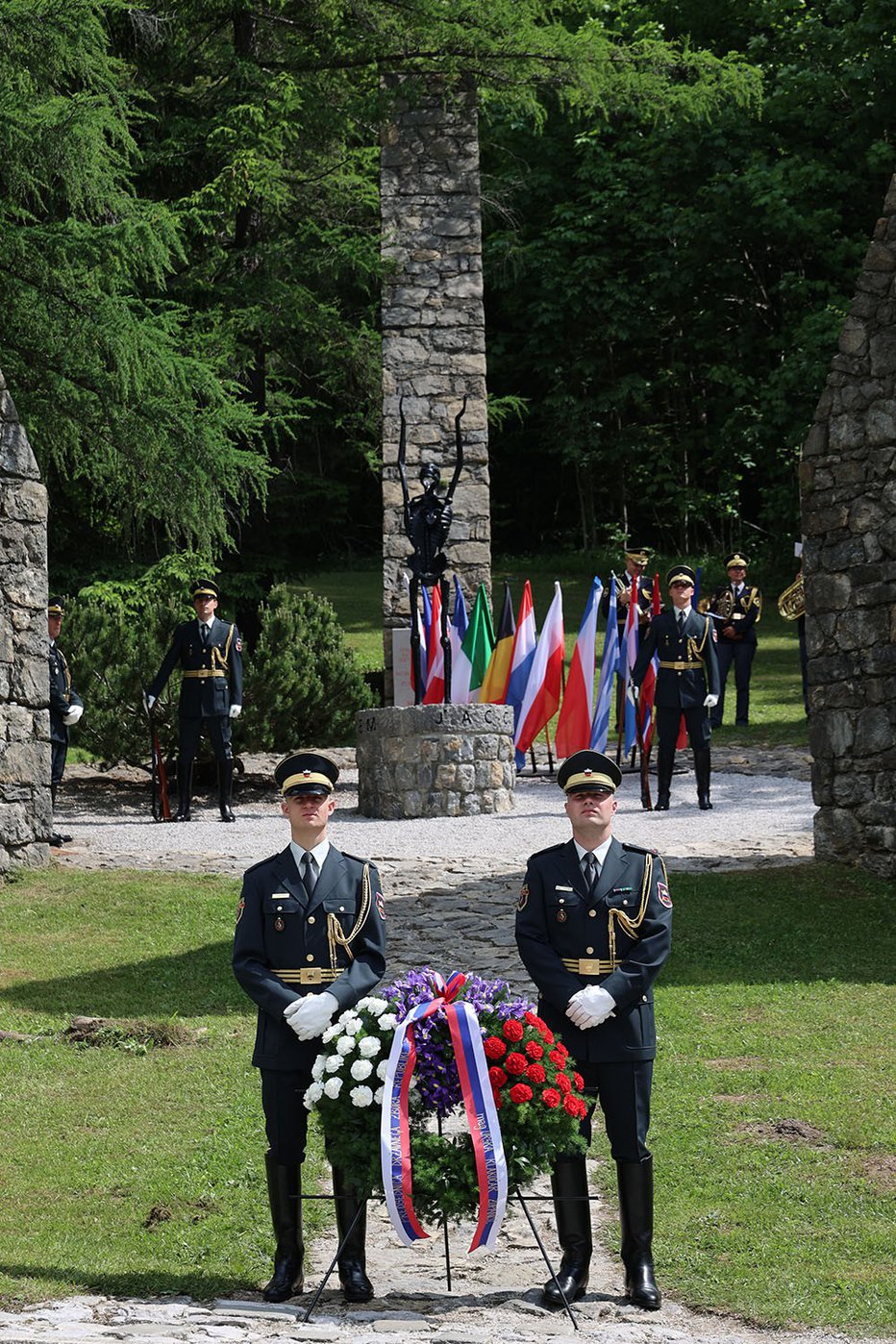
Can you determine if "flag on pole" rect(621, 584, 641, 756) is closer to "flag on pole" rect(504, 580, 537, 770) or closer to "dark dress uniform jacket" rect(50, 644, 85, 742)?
"flag on pole" rect(504, 580, 537, 770)

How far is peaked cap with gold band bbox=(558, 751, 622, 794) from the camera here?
18.1 feet

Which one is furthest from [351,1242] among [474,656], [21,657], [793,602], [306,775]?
[793,602]

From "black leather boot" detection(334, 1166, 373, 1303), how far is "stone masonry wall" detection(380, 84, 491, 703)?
13.5 meters

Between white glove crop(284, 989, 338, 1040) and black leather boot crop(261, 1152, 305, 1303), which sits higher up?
white glove crop(284, 989, 338, 1040)

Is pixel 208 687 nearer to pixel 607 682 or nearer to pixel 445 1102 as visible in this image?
pixel 607 682

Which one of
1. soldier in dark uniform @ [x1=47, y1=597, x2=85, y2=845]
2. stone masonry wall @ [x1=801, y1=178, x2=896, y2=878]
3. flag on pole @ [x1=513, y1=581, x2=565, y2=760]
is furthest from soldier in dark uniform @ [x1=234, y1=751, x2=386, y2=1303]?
flag on pole @ [x1=513, y1=581, x2=565, y2=760]

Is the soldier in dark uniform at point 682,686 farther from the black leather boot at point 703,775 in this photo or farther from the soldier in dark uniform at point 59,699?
the soldier in dark uniform at point 59,699

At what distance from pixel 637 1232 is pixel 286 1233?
1.05 meters

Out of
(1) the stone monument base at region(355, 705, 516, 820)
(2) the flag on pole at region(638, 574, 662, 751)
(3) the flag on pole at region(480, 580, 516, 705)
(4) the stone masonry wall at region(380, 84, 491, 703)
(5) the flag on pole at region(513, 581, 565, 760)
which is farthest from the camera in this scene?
(4) the stone masonry wall at region(380, 84, 491, 703)

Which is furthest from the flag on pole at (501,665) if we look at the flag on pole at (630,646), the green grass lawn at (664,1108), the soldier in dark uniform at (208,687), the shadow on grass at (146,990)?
the shadow on grass at (146,990)

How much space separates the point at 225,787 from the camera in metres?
14.8

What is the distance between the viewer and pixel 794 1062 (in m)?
7.76

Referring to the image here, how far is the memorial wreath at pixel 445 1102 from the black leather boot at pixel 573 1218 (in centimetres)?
13

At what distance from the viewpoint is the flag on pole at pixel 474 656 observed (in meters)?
17.2
